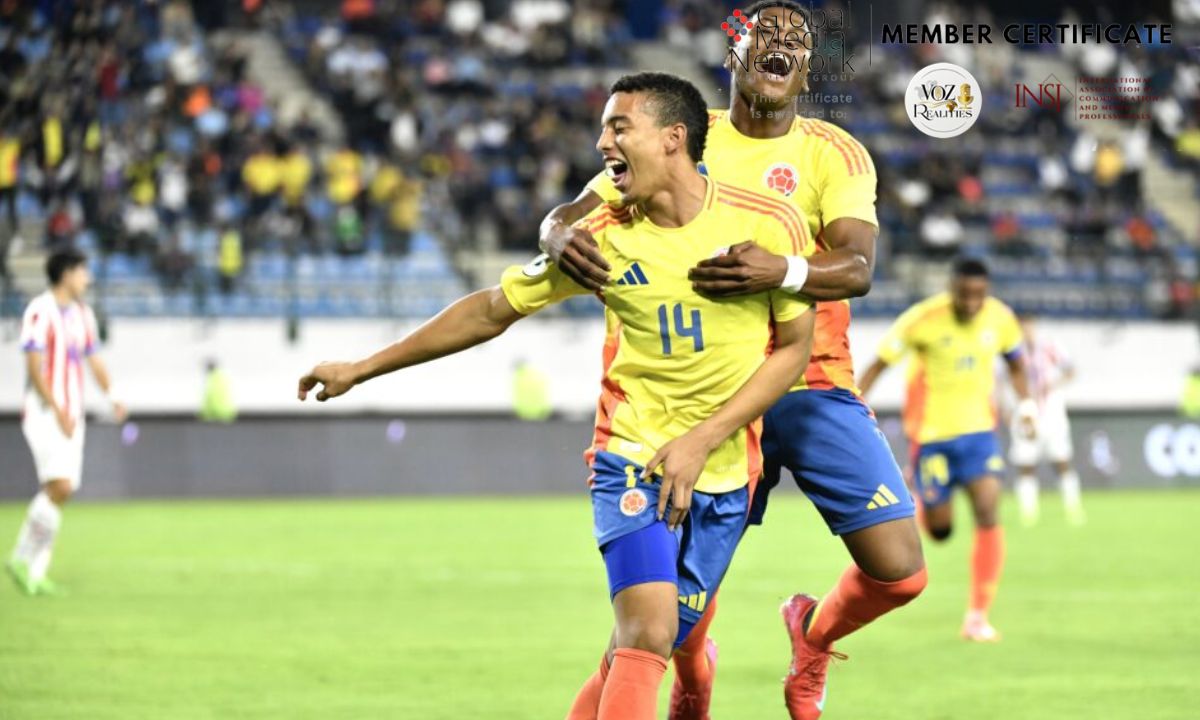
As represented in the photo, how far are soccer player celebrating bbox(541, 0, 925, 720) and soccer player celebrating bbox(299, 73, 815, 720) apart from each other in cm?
63

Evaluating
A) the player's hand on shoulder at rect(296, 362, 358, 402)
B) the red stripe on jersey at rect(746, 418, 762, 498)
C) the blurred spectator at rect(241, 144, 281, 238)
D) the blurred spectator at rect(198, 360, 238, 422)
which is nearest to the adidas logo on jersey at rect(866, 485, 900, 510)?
the red stripe on jersey at rect(746, 418, 762, 498)

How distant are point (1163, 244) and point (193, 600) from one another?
67.5ft

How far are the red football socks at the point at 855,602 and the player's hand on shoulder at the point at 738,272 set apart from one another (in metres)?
1.88

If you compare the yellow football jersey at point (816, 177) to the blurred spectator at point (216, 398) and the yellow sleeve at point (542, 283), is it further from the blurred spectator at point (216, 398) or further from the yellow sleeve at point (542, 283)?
the blurred spectator at point (216, 398)

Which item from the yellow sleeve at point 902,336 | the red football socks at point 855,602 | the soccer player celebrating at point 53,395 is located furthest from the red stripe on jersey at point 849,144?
the soccer player celebrating at point 53,395

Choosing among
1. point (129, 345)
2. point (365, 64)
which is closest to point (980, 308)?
point (129, 345)

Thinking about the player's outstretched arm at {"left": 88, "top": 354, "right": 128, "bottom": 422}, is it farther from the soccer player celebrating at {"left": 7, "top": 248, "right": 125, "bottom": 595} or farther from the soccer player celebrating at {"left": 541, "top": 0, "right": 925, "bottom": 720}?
the soccer player celebrating at {"left": 541, "top": 0, "right": 925, "bottom": 720}

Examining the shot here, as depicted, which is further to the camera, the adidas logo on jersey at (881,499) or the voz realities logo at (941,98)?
the voz realities logo at (941,98)

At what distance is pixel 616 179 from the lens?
538cm

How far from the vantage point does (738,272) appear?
5.30 metres

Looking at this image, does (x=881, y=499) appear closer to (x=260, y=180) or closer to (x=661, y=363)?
(x=661, y=363)

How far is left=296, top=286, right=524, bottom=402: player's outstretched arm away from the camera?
562 cm

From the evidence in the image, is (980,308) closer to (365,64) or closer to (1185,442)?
(1185,442)

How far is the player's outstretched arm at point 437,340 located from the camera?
18.4ft
